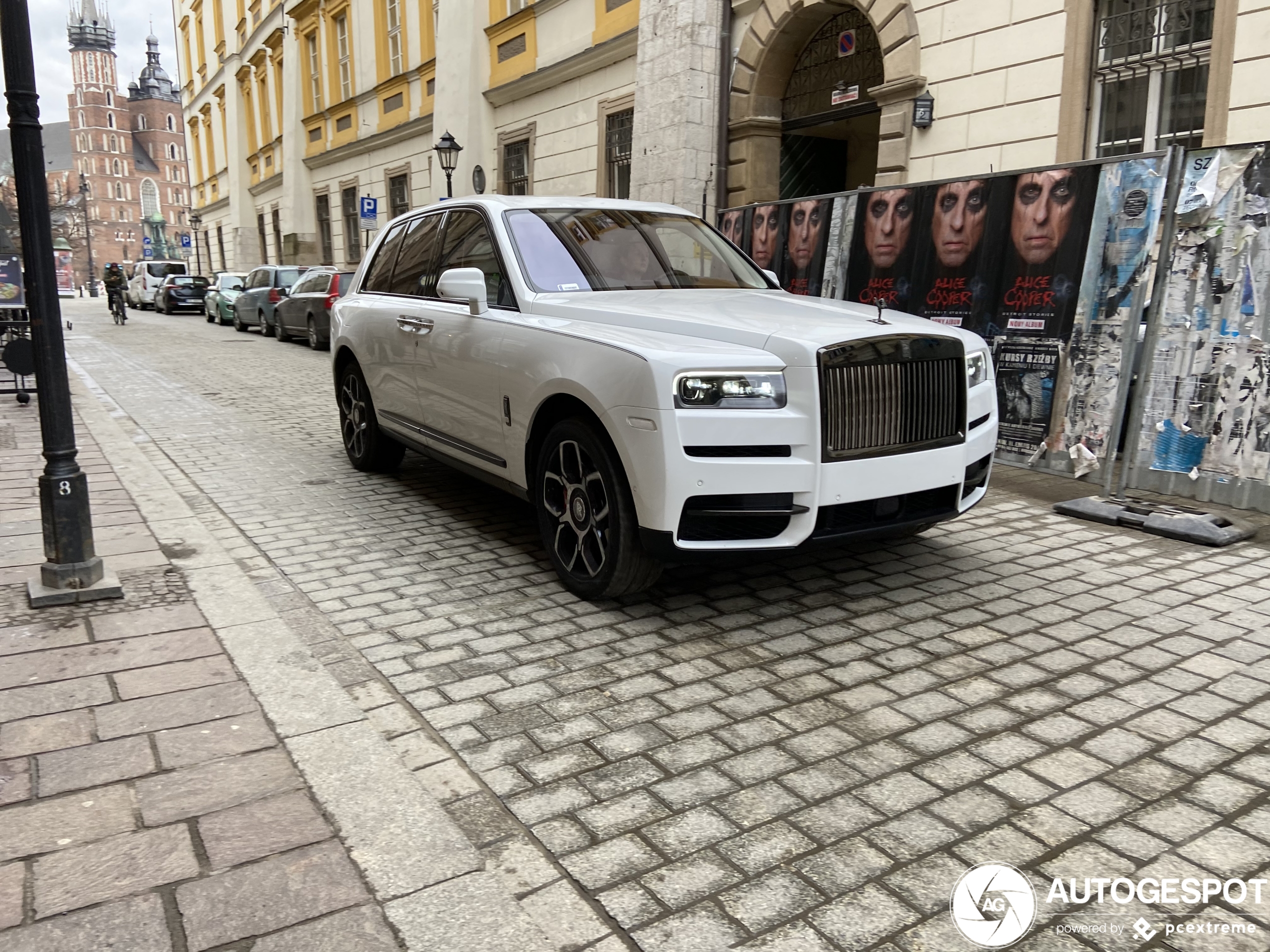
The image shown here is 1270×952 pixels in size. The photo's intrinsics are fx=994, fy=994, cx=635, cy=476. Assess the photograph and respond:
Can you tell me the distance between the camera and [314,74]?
31.2 m

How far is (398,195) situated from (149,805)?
24.7 metres

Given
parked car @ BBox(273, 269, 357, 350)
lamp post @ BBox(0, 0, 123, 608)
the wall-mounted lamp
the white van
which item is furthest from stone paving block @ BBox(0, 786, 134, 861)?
the white van

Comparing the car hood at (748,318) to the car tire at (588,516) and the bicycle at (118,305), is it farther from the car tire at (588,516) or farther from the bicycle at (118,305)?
the bicycle at (118,305)

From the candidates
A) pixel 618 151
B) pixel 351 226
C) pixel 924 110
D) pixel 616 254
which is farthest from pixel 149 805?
pixel 351 226

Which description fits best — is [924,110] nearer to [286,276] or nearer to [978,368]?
[978,368]

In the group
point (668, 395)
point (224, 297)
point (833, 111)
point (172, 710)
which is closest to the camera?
point (172, 710)

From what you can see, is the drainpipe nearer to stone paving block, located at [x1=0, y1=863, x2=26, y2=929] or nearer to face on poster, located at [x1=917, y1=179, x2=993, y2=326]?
face on poster, located at [x1=917, y1=179, x2=993, y2=326]

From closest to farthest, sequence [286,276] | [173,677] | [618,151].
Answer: [173,677] < [618,151] < [286,276]

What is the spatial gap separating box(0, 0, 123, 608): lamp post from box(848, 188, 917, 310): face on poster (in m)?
5.86

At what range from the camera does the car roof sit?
17.9 ft

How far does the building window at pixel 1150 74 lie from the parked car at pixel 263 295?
16.7 metres

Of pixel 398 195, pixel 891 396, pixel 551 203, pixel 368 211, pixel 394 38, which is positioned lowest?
pixel 891 396

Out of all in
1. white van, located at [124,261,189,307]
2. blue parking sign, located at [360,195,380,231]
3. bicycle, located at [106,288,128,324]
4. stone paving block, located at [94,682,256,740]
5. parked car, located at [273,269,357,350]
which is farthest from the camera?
white van, located at [124,261,189,307]

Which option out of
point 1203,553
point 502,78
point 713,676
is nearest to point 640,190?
point 502,78
